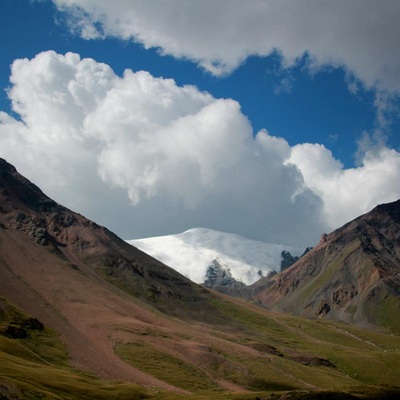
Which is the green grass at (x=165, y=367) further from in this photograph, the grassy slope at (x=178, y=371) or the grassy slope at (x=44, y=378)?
the grassy slope at (x=44, y=378)

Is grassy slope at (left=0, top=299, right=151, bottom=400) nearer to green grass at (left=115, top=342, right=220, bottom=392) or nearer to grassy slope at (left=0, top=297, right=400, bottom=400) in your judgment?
grassy slope at (left=0, top=297, right=400, bottom=400)

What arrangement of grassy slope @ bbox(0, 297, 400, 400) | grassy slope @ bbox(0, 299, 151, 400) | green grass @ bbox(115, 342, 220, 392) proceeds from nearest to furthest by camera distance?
grassy slope @ bbox(0, 299, 151, 400), grassy slope @ bbox(0, 297, 400, 400), green grass @ bbox(115, 342, 220, 392)

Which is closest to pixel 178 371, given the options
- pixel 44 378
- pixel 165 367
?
pixel 165 367

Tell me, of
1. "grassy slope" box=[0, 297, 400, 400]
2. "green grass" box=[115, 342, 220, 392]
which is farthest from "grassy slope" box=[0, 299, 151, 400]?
"green grass" box=[115, 342, 220, 392]

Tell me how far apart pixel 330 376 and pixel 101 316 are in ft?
273

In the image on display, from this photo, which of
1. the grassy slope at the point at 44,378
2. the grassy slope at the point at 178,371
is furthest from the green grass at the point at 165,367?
the grassy slope at the point at 44,378

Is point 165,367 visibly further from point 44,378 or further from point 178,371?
point 44,378

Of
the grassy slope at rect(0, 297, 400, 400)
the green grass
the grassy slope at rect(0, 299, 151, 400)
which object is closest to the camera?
the grassy slope at rect(0, 299, 151, 400)

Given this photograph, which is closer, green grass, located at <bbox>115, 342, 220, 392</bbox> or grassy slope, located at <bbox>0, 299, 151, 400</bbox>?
grassy slope, located at <bbox>0, 299, 151, 400</bbox>

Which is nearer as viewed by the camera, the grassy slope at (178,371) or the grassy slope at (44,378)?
the grassy slope at (44,378)

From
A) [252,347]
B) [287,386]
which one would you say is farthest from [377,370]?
[287,386]

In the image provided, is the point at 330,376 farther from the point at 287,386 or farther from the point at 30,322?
the point at 30,322

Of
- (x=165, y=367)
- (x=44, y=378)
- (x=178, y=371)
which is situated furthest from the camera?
(x=165, y=367)

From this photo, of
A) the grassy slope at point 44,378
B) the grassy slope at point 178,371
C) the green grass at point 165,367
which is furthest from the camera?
the green grass at point 165,367
